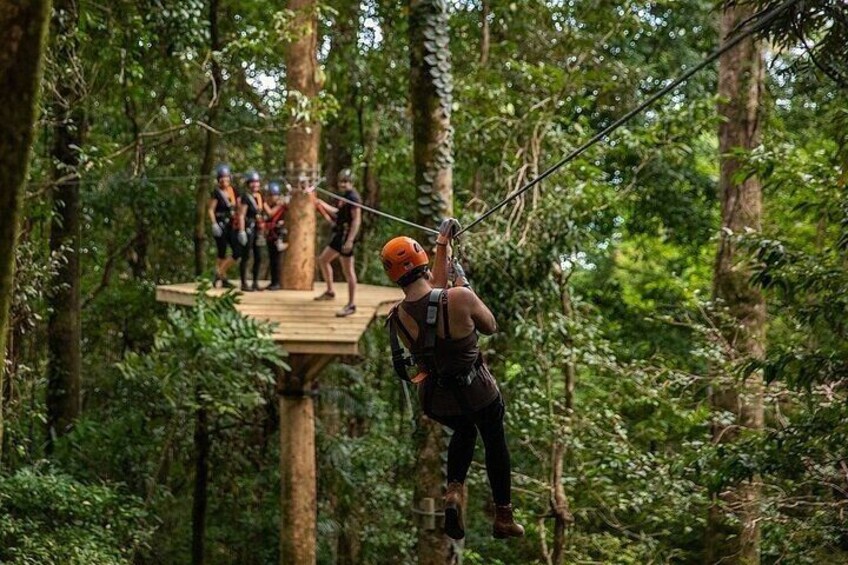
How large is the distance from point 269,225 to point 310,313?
171 cm

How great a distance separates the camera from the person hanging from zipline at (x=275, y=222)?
10.6 metres

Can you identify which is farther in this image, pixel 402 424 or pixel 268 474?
pixel 402 424

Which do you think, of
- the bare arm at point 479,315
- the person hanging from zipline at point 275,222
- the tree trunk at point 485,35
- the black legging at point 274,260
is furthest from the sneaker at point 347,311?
the bare arm at point 479,315

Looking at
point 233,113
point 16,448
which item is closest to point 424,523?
point 16,448

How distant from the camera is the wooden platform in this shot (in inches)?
320

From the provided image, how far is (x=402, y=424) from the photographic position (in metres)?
14.7

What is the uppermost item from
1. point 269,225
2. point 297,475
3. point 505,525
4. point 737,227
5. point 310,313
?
point 269,225

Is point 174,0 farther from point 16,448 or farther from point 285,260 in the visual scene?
point 16,448

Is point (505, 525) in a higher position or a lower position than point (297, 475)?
higher

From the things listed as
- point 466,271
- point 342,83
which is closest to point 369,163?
point 342,83

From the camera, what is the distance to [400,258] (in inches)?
156

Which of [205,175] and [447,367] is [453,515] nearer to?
[447,367]

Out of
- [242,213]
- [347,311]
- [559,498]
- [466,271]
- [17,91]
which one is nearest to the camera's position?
[17,91]

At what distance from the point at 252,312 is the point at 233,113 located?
639 centimetres
